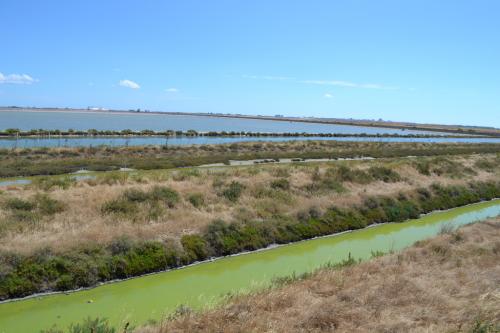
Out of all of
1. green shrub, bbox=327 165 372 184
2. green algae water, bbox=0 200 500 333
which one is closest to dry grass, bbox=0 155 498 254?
green shrub, bbox=327 165 372 184

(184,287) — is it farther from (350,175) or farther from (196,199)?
(350,175)

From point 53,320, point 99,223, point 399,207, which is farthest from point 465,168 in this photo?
point 53,320

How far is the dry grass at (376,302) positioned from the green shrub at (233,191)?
30.1 ft

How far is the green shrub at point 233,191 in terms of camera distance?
20514 millimetres

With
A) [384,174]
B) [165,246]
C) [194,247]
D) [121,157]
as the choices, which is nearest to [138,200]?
[165,246]

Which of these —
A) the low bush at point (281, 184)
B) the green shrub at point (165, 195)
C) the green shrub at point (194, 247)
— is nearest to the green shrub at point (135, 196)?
the green shrub at point (165, 195)

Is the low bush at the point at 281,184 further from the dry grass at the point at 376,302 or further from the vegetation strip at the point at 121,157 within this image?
the vegetation strip at the point at 121,157

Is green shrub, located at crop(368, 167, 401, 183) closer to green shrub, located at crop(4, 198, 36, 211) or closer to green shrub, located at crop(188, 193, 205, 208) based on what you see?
green shrub, located at crop(188, 193, 205, 208)

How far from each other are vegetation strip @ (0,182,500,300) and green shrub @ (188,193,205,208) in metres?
0.77

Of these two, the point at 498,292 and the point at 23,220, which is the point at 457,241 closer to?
the point at 498,292

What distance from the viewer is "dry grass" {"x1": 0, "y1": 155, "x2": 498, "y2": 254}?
13703 millimetres

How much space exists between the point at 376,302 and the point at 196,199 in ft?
37.8

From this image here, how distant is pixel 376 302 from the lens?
9125mm

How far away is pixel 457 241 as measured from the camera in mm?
15047
